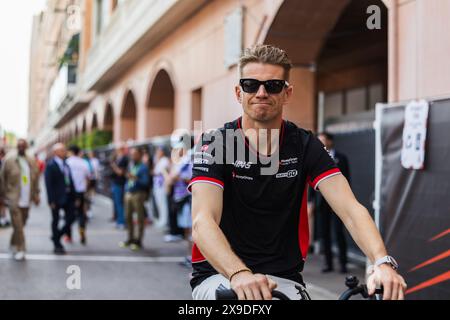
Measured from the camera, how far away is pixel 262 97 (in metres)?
A: 2.44

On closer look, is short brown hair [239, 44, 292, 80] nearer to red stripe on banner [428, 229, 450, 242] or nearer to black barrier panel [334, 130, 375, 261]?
red stripe on banner [428, 229, 450, 242]

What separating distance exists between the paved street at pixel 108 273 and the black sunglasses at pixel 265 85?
467 centimetres

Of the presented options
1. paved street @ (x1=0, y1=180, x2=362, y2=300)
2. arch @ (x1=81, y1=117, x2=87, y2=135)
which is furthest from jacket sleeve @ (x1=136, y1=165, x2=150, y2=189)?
arch @ (x1=81, y1=117, x2=87, y2=135)

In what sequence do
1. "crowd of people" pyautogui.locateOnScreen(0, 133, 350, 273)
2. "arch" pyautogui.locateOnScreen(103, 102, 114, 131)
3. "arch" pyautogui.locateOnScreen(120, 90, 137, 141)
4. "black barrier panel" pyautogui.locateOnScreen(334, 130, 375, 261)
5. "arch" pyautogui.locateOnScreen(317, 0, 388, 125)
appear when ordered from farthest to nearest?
"arch" pyautogui.locateOnScreen(103, 102, 114, 131) → "arch" pyautogui.locateOnScreen(120, 90, 137, 141) → "arch" pyautogui.locateOnScreen(317, 0, 388, 125) → "black barrier panel" pyautogui.locateOnScreen(334, 130, 375, 261) → "crowd of people" pyautogui.locateOnScreen(0, 133, 350, 273)

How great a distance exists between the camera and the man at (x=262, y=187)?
2457 mm

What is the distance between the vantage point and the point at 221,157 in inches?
99.5

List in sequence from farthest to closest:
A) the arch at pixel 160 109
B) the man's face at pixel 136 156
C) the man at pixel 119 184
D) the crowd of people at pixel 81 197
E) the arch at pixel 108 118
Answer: the arch at pixel 108 118, the arch at pixel 160 109, the man at pixel 119 184, the man's face at pixel 136 156, the crowd of people at pixel 81 197

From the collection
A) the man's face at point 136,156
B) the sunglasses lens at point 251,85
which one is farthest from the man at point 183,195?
the sunglasses lens at point 251,85

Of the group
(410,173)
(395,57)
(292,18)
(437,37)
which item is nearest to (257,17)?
(292,18)

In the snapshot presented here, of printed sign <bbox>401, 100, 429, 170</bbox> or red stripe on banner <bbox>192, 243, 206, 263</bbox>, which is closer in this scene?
red stripe on banner <bbox>192, 243, 206, 263</bbox>

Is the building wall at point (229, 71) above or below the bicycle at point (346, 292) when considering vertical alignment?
above

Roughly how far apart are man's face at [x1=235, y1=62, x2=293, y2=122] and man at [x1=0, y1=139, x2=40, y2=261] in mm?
7505

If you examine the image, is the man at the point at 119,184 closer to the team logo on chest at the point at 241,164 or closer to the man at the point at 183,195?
the man at the point at 183,195

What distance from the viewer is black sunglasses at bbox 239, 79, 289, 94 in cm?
245
